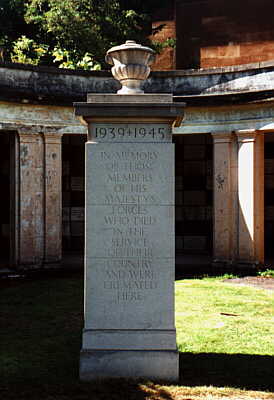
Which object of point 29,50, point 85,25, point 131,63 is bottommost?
point 131,63

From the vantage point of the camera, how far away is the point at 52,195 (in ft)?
46.0

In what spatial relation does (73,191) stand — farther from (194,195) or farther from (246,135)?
(246,135)

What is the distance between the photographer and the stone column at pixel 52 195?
14.0 meters

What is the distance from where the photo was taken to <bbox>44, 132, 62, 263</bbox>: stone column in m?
14.0

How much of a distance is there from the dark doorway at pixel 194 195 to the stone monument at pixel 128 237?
12307 mm

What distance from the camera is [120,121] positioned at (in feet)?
19.8

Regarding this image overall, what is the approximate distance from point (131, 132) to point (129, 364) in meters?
2.52

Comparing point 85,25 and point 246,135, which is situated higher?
point 85,25

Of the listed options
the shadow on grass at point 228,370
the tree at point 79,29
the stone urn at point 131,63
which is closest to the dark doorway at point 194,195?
the tree at point 79,29

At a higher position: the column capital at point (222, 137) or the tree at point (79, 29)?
the tree at point (79, 29)

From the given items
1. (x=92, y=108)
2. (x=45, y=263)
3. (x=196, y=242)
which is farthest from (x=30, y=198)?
(x=92, y=108)

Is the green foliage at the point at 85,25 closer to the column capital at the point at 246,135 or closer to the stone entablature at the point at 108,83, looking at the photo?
the stone entablature at the point at 108,83

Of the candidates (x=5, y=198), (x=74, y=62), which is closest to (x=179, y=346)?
(x=5, y=198)

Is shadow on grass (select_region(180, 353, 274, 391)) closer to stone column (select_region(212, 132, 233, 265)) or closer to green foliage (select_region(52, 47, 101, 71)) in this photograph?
stone column (select_region(212, 132, 233, 265))
